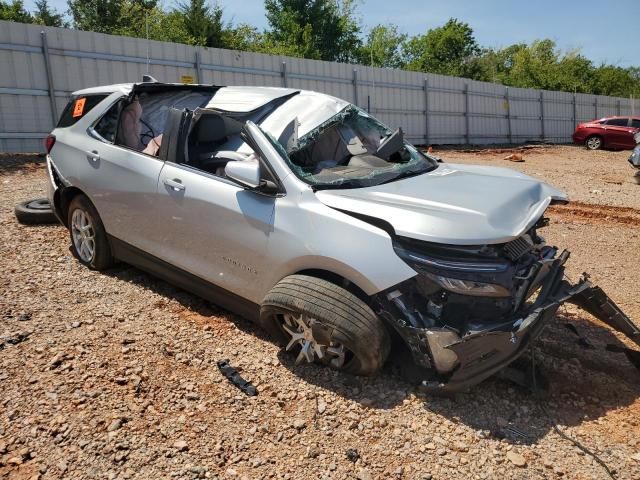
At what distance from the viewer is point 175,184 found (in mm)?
3697

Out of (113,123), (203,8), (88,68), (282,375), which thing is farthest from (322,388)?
(203,8)

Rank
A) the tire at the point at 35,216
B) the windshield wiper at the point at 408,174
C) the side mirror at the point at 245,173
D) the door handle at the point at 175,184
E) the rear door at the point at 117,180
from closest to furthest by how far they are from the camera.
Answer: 1. the side mirror at the point at 245,173
2. the windshield wiper at the point at 408,174
3. the door handle at the point at 175,184
4. the rear door at the point at 117,180
5. the tire at the point at 35,216

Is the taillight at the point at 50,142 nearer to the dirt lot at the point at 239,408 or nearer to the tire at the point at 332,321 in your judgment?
the dirt lot at the point at 239,408

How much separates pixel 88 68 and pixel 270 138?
9.83m

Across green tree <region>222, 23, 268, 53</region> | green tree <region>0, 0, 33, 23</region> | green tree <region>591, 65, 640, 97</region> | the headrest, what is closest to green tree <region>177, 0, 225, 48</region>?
green tree <region>222, 23, 268, 53</region>

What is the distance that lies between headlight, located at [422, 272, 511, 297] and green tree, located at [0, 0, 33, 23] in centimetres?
3539

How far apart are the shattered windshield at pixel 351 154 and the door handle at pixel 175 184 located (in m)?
0.73

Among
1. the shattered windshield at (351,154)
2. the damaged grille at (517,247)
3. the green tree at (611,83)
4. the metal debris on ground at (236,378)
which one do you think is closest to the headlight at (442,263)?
the damaged grille at (517,247)

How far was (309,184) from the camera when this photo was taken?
3244mm

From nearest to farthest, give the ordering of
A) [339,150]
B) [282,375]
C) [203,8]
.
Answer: [282,375]
[339,150]
[203,8]

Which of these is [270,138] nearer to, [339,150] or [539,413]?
[339,150]

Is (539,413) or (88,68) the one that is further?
(88,68)

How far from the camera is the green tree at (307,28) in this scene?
31.2 metres

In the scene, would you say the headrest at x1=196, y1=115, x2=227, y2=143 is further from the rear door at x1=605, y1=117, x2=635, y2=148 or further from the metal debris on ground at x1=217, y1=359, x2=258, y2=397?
the rear door at x1=605, y1=117, x2=635, y2=148
